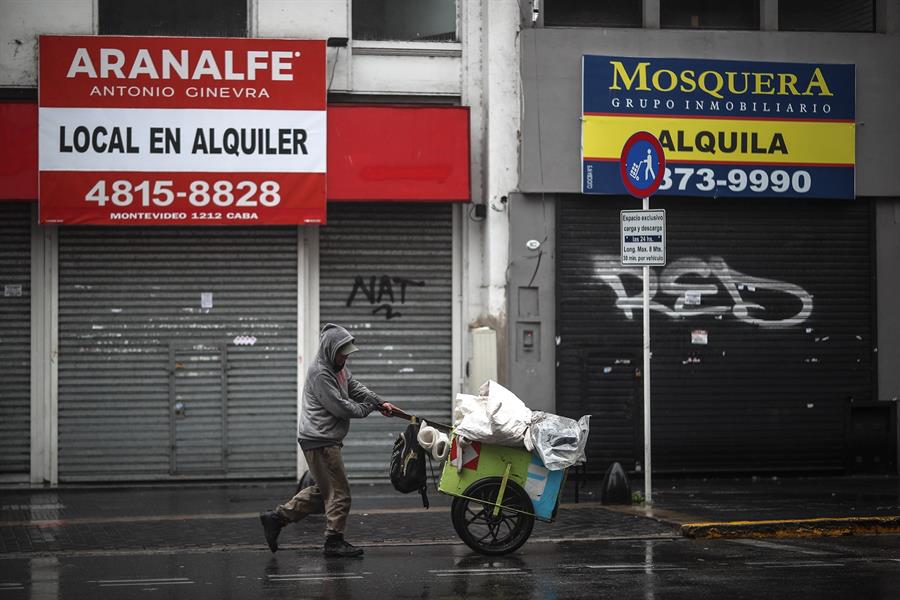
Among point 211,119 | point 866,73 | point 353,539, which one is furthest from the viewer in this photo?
point 866,73

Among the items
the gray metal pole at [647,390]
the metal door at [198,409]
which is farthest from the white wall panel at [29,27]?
the gray metal pole at [647,390]

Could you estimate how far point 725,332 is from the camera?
16469mm

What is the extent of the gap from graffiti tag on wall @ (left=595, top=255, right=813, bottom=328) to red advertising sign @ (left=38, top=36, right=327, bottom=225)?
153 inches

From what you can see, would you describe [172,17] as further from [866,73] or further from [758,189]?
[866,73]

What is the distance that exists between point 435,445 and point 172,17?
8331mm

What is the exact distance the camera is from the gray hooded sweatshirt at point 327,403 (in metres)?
10.3

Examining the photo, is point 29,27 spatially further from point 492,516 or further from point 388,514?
point 492,516

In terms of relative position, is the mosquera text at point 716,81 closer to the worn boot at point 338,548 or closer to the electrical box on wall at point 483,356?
the electrical box on wall at point 483,356

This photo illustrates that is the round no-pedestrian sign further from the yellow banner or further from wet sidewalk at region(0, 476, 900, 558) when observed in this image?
wet sidewalk at region(0, 476, 900, 558)

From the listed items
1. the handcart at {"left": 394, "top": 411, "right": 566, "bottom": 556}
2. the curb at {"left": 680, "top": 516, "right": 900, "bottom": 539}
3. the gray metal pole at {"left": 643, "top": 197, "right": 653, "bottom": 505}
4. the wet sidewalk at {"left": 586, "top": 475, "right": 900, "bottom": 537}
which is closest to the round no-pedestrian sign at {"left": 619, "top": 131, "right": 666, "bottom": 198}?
the gray metal pole at {"left": 643, "top": 197, "right": 653, "bottom": 505}

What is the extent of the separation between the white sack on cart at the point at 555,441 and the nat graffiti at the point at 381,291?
6402 millimetres

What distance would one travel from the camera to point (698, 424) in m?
16.4

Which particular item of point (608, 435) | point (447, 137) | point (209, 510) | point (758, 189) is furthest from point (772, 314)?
point (209, 510)

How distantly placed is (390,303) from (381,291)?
196 mm
